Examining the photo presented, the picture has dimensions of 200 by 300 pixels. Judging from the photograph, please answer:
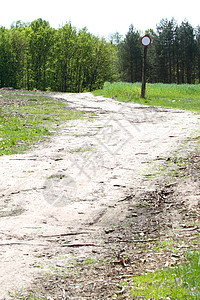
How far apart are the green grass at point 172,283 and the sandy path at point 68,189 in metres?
0.88

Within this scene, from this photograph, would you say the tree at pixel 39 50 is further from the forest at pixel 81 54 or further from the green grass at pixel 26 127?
the green grass at pixel 26 127

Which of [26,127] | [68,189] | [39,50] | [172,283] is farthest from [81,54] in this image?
[172,283]

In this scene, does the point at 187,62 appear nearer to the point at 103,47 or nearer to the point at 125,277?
the point at 103,47

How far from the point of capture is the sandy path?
3.42 metres

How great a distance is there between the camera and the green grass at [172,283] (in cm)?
242

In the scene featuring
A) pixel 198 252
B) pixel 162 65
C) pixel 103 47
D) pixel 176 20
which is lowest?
pixel 198 252

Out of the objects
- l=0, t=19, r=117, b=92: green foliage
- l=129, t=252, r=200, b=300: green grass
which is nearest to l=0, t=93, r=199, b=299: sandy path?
l=129, t=252, r=200, b=300: green grass

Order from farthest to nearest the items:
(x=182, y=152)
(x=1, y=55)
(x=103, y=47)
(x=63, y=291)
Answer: (x=103, y=47) < (x=1, y=55) < (x=182, y=152) < (x=63, y=291)

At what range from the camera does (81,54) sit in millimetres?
53312

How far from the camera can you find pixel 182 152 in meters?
6.86

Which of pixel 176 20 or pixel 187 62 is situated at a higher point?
pixel 176 20

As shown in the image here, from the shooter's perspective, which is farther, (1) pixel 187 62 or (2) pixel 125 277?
(1) pixel 187 62

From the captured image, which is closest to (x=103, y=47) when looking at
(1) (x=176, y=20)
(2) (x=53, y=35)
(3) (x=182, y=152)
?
(2) (x=53, y=35)

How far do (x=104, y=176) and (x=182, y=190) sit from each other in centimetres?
145
